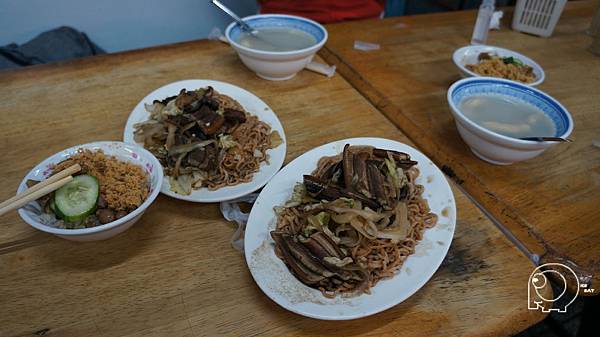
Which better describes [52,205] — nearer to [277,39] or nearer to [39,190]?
[39,190]

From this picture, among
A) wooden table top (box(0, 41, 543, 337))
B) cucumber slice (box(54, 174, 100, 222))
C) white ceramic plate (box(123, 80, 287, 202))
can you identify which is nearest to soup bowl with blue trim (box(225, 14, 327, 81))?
white ceramic plate (box(123, 80, 287, 202))

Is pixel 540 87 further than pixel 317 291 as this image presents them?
Yes

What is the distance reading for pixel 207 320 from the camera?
3.53 ft

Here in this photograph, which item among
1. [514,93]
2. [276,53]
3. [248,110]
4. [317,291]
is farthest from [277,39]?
[317,291]

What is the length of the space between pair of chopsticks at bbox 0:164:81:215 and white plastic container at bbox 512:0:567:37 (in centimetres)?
284

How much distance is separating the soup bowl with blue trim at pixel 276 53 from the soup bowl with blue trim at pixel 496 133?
2.38 ft

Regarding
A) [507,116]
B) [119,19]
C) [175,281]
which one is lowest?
[119,19]

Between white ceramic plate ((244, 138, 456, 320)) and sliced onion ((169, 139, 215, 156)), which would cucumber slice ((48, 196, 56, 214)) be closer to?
sliced onion ((169, 139, 215, 156))

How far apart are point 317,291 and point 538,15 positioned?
2.59 m

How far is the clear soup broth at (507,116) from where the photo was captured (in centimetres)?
163

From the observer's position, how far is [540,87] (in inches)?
86.0

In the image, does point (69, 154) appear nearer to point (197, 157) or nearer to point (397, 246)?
point (197, 157)

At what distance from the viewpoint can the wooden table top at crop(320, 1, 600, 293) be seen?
1.41m

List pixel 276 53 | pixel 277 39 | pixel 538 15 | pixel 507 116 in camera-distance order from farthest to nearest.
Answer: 1. pixel 538 15
2. pixel 277 39
3. pixel 276 53
4. pixel 507 116
